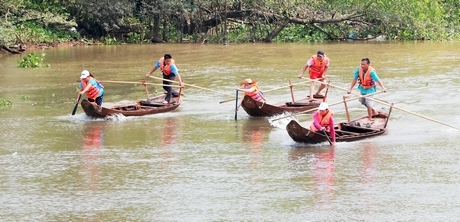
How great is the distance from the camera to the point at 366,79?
1538 centimetres

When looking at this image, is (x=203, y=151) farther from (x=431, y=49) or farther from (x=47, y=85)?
(x=431, y=49)

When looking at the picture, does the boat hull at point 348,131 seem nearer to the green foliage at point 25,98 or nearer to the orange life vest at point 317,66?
the orange life vest at point 317,66

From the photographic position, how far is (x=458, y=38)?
38.5 m

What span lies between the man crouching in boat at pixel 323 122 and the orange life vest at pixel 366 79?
2.25 metres

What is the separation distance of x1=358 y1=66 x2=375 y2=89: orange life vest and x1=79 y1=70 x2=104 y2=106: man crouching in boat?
5.17 metres

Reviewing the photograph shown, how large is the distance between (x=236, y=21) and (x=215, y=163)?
27.2m

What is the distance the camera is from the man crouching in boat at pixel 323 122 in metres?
13.2

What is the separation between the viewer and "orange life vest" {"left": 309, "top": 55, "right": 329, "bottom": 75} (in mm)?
17562

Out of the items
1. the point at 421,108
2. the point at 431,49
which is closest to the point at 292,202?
the point at 421,108

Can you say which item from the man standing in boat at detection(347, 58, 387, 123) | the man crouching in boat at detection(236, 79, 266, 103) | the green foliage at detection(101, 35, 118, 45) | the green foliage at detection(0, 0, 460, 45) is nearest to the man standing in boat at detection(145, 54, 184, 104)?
the man crouching in boat at detection(236, 79, 266, 103)

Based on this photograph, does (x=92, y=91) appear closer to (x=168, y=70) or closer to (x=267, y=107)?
(x=168, y=70)

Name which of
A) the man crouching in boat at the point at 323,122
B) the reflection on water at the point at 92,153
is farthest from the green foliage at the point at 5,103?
the man crouching in boat at the point at 323,122

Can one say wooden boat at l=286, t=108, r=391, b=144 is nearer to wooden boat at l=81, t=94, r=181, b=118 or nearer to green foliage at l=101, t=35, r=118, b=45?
wooden boat at l=81, t=94, r=181, b=118

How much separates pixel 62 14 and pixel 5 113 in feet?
66.2
